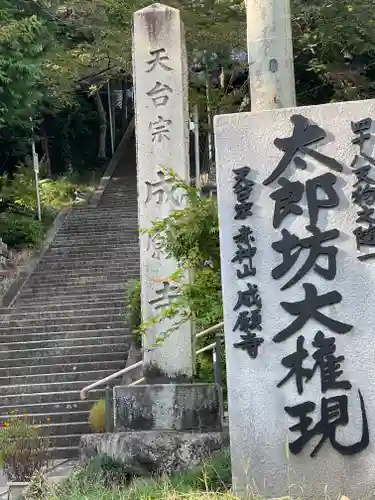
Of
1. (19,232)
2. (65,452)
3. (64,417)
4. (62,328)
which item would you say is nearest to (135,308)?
(64,417)

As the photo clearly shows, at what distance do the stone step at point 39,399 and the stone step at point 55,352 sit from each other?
1.16 meters

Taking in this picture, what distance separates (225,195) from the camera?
237 inches

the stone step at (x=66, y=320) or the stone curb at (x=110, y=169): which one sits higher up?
the stone curb at (x=110, y=169)

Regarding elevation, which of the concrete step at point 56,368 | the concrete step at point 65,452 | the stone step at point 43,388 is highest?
the concrete step at point 56,368

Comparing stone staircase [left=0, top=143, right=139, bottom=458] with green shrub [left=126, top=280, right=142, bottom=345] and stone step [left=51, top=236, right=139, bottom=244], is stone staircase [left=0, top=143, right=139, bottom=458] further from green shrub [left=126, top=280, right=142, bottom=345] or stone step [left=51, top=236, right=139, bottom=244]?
green shrub [left=126, top=280, right=142, bottom=345]

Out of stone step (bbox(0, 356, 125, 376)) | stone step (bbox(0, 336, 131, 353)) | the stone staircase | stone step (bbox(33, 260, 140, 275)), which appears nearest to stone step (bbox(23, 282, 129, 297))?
the stone staircase

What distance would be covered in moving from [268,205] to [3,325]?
33.8 ft

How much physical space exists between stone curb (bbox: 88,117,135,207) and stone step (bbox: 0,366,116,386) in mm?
10592

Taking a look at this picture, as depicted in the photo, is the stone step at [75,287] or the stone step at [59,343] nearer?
the stone step at [59,343]

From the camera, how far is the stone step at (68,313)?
1536cm

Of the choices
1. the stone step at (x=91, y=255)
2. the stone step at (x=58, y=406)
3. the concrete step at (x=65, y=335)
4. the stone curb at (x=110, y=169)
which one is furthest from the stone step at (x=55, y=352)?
the stone curb at (x=110, y=169)

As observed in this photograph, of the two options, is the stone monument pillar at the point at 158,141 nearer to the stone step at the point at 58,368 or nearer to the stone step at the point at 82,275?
the stone step at the point at 58,368

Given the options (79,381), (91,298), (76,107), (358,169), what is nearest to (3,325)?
(91,298)

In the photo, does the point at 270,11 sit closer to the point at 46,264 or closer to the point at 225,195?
the point at 225,195
